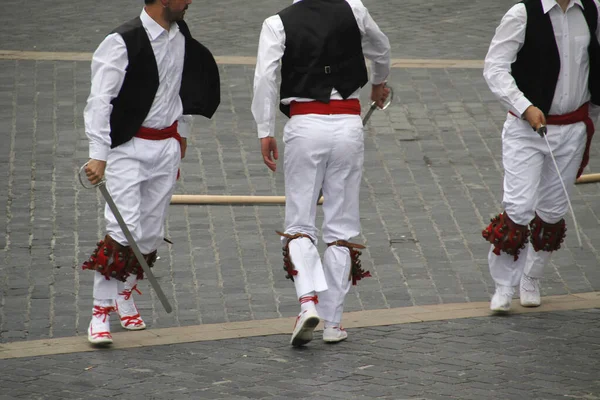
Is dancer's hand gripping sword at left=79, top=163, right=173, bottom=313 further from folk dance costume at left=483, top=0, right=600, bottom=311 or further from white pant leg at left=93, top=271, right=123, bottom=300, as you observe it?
folk dance costume at left=483, top=0, right=600, bottom=311

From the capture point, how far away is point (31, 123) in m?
10.6

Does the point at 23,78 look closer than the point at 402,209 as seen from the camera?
No

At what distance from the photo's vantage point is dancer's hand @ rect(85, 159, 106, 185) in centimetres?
645

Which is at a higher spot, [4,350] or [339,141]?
[339,141]

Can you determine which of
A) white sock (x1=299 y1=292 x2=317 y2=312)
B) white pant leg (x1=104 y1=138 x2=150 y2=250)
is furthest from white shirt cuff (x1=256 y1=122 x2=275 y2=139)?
white sock (x1=299 y1=292 x2=317 y2=312)

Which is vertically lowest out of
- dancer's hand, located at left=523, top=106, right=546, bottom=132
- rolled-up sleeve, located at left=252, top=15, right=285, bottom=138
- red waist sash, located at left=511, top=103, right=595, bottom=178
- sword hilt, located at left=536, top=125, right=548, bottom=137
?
red waist sash, located at left=511, top=103, right=595, bottom=178

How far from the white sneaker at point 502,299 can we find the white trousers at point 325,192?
3.28ft

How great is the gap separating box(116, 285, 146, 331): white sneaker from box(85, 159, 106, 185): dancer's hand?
2.87 feet

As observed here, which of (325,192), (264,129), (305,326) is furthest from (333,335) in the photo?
(264,129)

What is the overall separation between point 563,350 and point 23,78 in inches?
266

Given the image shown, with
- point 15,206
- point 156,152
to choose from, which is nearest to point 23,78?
point 15,206

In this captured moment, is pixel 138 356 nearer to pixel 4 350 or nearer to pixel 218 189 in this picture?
pixel 4 350

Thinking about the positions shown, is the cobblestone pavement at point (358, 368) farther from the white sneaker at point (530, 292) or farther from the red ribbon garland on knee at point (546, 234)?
the red ribbon garland on knee at point (546, 234)

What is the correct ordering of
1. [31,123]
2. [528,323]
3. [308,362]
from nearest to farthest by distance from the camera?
[308,362], [528,323], [31,123]
